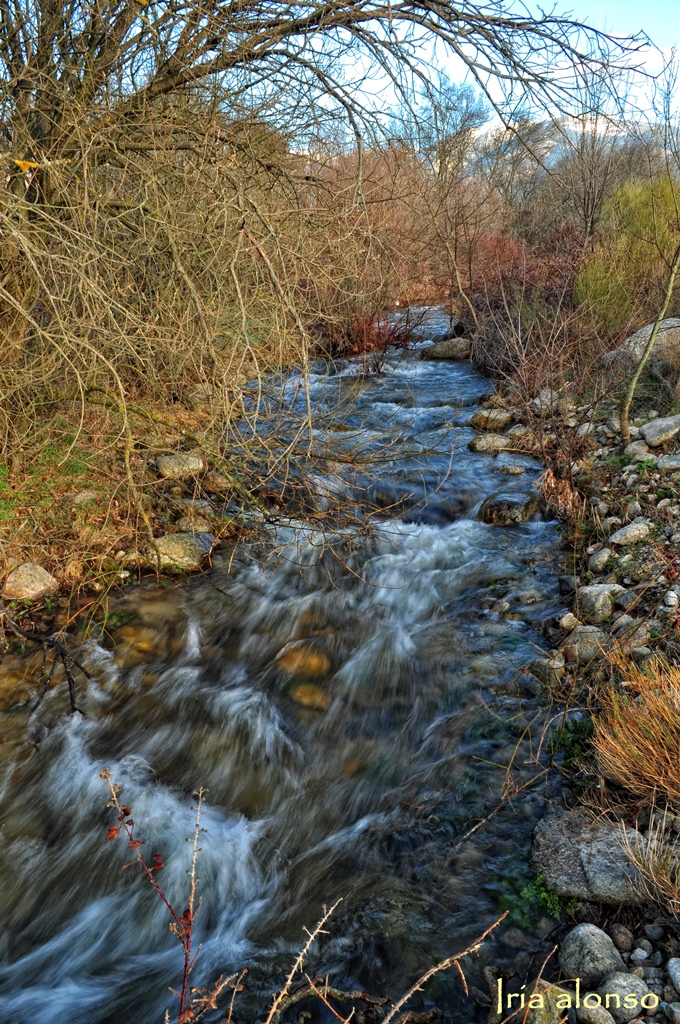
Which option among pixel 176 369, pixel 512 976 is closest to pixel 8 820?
pixel 512 976

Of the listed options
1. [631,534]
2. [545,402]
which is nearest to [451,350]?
[545,402]

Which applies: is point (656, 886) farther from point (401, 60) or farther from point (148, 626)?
point (401, 60)

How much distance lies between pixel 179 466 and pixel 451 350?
601 centimetres

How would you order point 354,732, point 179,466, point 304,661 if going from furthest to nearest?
1. point 179,466
2. point 304,661
3. point 354,732

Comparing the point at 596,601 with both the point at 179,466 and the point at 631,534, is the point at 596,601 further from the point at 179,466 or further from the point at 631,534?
the point at 179,466

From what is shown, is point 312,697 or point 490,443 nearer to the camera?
point 312,697

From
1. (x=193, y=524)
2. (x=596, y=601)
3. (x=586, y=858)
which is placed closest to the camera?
(x=586, y=858)

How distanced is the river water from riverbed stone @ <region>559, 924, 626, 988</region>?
Result: 0.64 feet

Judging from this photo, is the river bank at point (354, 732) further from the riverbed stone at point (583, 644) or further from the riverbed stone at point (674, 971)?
the riverbed stone at point (674, 971)

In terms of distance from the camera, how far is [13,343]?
13.4 ft

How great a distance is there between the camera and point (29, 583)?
4566 mm

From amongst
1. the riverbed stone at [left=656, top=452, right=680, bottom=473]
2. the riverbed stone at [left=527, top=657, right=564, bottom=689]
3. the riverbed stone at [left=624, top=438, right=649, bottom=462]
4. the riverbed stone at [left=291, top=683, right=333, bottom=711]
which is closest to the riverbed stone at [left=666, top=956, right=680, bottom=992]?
the riverbed stone at [left=527, top=657, right=564, bottom=689]

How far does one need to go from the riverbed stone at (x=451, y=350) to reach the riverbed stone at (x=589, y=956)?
29.7ft

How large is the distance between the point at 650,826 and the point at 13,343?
393 centimetres
